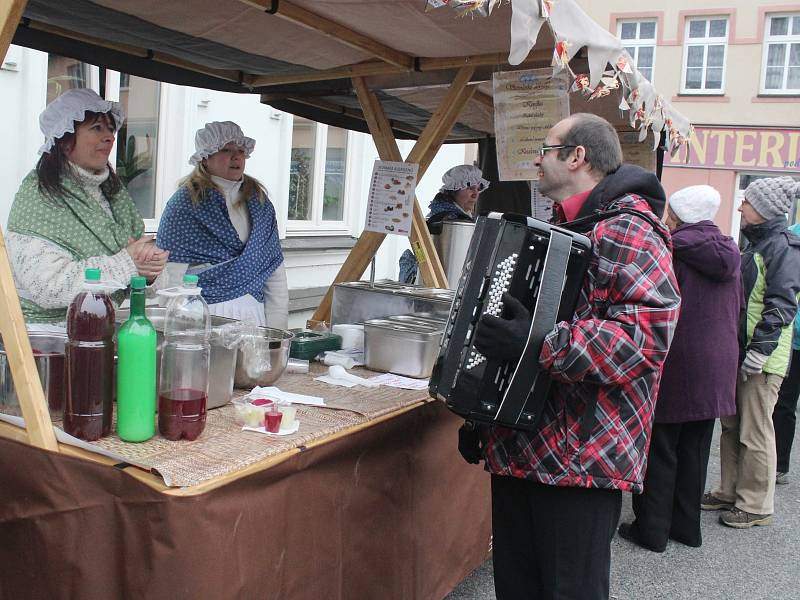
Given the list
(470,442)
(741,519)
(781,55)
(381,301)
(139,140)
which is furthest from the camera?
(781,55)

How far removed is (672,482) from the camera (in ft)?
13.1

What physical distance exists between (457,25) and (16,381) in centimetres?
234

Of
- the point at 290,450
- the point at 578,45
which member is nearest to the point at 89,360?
the point at 290,450

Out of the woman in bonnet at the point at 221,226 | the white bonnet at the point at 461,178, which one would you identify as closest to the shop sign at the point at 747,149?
the white bonnet at the point at 461,178

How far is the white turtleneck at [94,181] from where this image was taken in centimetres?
261

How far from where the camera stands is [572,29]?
2.49 meters

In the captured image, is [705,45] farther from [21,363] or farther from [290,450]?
[21,363]

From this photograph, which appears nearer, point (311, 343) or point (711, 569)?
A: point (311, 343)

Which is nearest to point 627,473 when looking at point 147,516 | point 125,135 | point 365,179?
point 147,516

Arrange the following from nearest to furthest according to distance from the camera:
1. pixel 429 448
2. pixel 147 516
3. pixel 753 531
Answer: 1. pixel 147 516
2. pixel 429 448
3. pixel 753 531

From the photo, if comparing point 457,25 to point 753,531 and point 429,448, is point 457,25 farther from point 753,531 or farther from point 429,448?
point 753,531

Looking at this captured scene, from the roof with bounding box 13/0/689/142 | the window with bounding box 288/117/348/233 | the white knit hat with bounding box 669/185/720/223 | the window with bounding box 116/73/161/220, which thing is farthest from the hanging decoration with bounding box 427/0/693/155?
the window with bounding box 288/117/348/233

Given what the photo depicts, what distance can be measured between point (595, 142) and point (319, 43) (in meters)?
1.94

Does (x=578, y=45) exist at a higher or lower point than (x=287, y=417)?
higher
